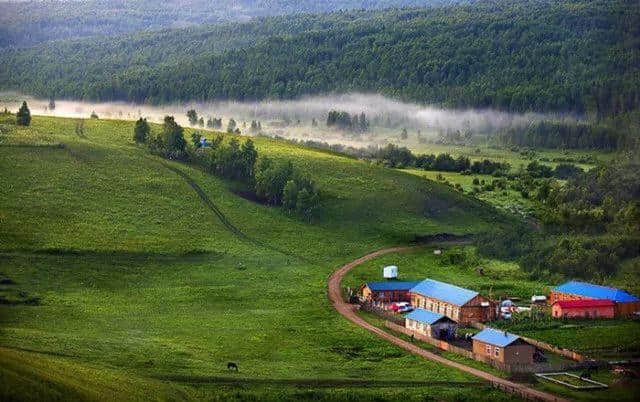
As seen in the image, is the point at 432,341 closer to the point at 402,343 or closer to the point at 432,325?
the point at 432,325

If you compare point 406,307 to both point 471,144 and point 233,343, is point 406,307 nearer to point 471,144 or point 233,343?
point 233,343

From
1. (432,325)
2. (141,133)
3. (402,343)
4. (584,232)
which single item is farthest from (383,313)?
(141,133)

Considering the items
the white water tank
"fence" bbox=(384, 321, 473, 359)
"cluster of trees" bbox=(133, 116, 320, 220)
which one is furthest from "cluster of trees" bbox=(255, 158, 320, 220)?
"fence" bbox=(384, 321, 473, 359)

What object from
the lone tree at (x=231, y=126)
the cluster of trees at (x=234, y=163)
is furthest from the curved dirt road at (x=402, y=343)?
the lone tree at (x=231, y=126)

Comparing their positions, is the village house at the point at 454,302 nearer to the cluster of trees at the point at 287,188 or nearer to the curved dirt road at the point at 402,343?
the curved dirt road at the point at 402,343

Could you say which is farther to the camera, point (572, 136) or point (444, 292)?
point (572, 136)

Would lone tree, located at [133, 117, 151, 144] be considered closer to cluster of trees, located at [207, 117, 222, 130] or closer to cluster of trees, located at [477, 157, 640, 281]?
cluster of trees, located at [477, 157, 640, 281]
